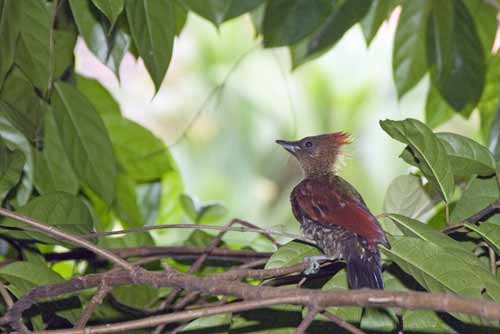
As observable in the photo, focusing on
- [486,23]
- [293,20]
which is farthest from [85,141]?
[486,23]

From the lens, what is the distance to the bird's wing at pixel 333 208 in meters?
2.24

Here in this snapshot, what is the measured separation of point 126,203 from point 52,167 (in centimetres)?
46

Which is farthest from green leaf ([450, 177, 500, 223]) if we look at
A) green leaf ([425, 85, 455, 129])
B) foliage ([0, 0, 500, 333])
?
green leaf ([425, 85, 455, 129])

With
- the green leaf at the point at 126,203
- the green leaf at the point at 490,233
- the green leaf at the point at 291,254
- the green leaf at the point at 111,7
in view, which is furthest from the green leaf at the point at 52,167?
the green leaf at the point at 490,233

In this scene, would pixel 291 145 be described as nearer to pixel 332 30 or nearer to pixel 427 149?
pixel 332 30

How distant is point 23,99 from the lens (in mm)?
2307

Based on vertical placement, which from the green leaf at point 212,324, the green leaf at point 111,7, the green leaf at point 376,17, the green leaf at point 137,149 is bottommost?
the green leaf at point 212,324

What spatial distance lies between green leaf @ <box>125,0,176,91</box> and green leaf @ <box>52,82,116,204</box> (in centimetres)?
41

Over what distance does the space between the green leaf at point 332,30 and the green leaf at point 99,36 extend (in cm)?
64

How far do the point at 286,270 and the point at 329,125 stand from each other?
200 inches

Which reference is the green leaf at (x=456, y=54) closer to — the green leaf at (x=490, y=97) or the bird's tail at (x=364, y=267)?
the green leaf at (x=490, y=97)

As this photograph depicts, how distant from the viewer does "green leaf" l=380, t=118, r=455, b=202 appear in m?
1.98

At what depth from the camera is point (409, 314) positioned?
188cm

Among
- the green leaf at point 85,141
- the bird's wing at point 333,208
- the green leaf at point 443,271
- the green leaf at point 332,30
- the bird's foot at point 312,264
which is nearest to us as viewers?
the green leaf at point 443,271
